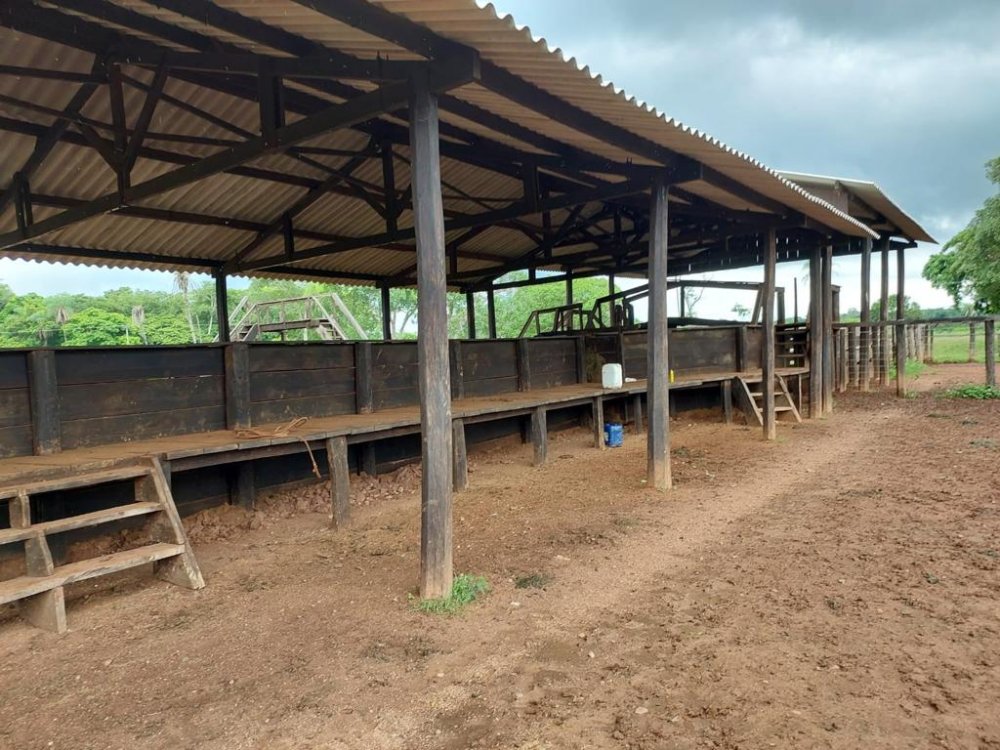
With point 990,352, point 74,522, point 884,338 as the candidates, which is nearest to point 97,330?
point 74,522

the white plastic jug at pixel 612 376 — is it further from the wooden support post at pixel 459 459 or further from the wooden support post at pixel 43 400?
the wooden support post at pixel 43 400

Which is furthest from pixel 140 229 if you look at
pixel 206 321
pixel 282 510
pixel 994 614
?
pixel 206 321

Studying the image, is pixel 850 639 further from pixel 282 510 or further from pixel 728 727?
pixel 282 510

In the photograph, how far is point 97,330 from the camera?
3359cm

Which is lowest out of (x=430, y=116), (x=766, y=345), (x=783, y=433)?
(x=783, y=433)

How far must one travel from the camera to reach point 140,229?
9.42 metres

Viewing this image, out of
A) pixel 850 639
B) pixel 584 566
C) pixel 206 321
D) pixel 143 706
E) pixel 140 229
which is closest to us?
pixel 143 706

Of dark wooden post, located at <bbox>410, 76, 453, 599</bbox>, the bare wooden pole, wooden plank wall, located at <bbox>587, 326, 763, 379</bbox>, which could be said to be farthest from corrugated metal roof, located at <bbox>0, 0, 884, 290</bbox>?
wooden plank wall, located at <bbox>587, 326, 763, 379</bbox>

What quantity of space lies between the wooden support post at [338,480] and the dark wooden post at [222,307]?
5.75 meters

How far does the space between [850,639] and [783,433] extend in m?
7.49

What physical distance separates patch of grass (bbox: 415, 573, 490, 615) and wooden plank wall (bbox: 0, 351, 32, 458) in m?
3.17

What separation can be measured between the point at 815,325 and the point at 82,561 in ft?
36.2

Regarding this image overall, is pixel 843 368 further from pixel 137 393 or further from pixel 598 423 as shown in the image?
pixel 137 393

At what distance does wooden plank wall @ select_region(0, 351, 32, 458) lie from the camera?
4.43 meters
